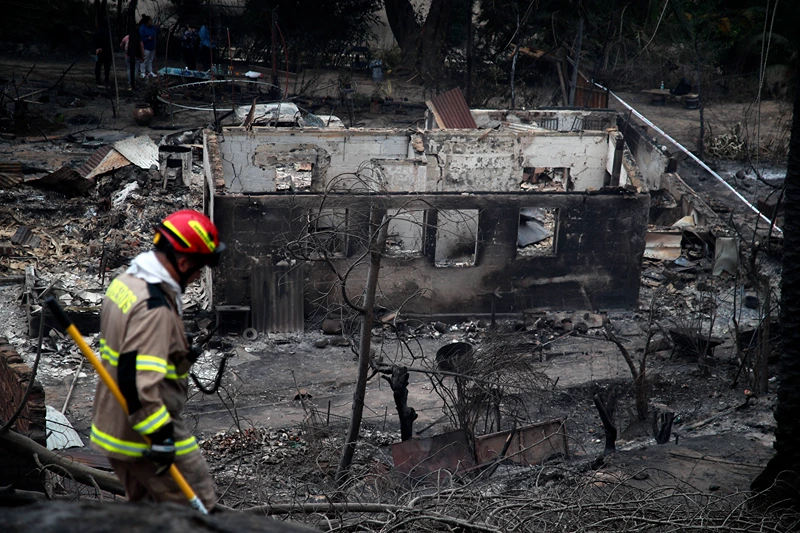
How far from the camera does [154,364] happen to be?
3.67 m

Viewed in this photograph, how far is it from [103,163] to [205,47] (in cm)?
862

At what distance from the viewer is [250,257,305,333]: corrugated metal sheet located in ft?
52.1

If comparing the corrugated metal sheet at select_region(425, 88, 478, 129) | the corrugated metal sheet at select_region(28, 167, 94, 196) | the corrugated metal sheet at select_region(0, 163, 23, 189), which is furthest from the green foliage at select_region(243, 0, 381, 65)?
the corrugated metal sheet at select_region(0, 163, 23, 189)

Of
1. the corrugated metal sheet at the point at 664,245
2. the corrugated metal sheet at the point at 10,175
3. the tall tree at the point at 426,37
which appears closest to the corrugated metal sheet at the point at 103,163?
the corrugated metal sheet at the point at 10,175

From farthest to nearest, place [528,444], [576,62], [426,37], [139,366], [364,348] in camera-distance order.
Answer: [426,37] < [576,62] < [528,444] < [364,348] < [139,366]

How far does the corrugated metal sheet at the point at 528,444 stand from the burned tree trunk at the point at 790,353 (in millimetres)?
2686

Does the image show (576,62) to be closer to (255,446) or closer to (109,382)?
(255,446)

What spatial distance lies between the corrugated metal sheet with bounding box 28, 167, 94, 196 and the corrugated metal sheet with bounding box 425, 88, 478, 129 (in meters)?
8.37

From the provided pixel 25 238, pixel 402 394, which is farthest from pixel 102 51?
pixel 402 394

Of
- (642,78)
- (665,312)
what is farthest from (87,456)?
(642,78)

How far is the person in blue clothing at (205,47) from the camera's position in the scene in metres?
26.8

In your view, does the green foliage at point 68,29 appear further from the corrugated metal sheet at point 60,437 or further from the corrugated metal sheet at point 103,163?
the corrugated metal sheet at point 60,437

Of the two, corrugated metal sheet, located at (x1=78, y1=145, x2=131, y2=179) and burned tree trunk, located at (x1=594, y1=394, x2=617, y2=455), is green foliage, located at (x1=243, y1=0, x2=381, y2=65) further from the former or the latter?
burned tree trunk, located at (x1=594, y1=394, x2=617, y2=455)

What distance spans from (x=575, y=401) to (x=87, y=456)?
7742mm
